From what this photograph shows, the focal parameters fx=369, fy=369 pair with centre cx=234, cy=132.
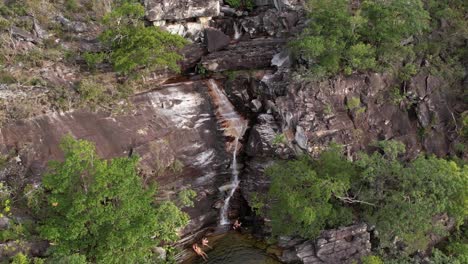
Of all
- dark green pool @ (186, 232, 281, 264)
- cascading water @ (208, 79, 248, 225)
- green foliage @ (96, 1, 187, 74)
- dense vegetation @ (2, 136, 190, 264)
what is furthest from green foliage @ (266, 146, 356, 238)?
green foliage @ (96, 1, 187, 74)

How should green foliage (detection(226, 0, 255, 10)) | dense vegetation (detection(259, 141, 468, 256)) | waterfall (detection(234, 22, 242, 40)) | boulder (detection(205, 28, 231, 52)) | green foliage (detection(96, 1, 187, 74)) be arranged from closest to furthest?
1. dense vegetation (detection(259, 141, 468, 256))
2. green foliage (detection(96, 1, 187, 74))
3. boulder (detection(205, 28, 231, 52))
4. waterfall (detection(234, 22, 242, 40))
5. green foliage (detection(226, 0, 255, 10))

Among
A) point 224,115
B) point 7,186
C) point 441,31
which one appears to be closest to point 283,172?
point 224,115

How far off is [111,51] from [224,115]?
27.1 ft

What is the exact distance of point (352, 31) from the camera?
22641 mm

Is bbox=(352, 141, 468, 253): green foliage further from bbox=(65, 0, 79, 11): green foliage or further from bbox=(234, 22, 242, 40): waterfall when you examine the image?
bbox=(65, 0, 79, 11): green foliage

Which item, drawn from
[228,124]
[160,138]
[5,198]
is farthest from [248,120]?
[5,198]

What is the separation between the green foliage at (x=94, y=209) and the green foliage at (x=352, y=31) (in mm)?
13241

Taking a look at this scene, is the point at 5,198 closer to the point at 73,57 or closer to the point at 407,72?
the point at 73,57

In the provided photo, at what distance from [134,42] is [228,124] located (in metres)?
7.80

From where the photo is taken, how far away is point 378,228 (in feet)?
64.1

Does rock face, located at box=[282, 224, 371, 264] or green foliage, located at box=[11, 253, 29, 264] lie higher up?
green foliage, located at box=[11, 253, 29, 264]

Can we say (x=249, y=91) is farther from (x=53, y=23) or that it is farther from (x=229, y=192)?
(x=53, y=23)

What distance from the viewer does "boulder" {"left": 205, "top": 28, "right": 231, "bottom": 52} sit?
2703cm

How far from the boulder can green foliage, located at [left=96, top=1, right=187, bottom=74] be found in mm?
4269
